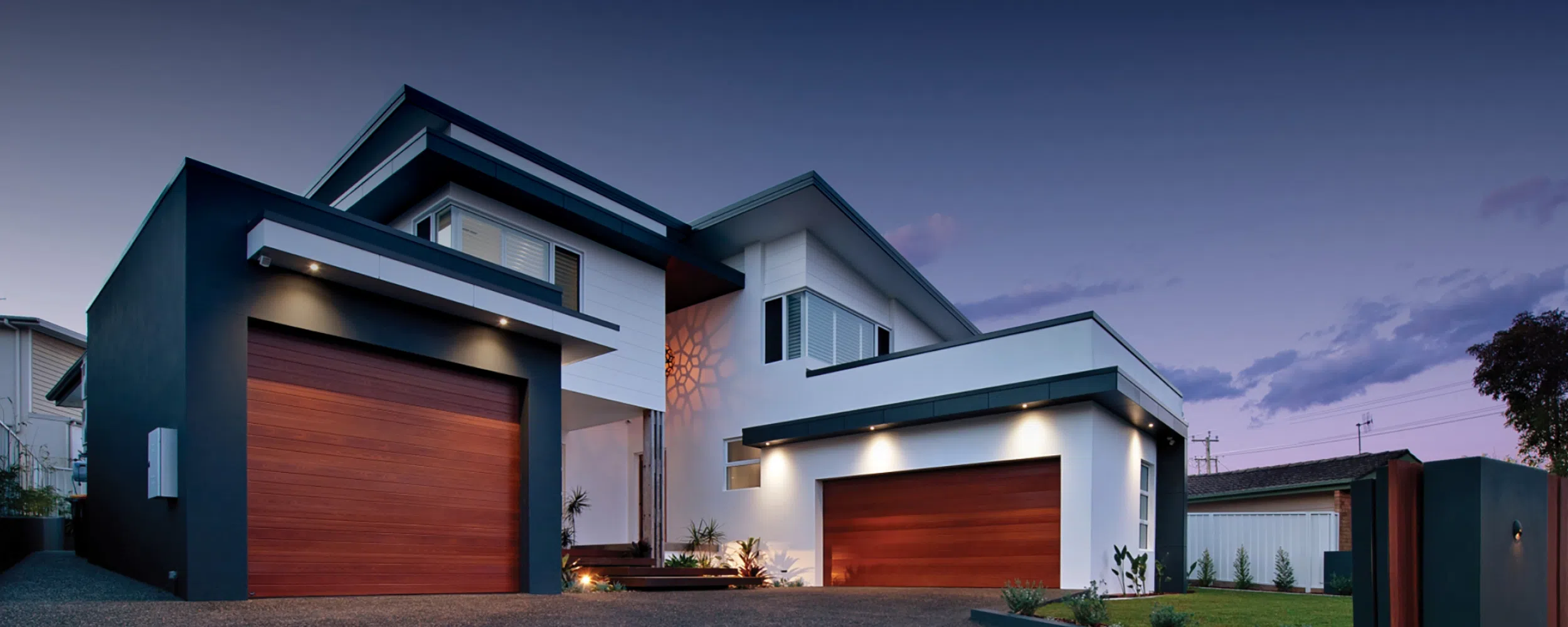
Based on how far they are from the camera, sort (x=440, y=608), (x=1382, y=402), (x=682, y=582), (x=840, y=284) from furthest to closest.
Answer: (x=1382, y=402) → (x=840, y=284) → (x=682, y=582) → (x=440, y=608)

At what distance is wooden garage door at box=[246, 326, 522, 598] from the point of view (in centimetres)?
731

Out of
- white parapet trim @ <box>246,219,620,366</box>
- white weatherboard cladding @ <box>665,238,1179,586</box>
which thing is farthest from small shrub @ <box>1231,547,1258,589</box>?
white parapet trim @ <box>246,219,620,366</box>

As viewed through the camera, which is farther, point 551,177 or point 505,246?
point 551,177

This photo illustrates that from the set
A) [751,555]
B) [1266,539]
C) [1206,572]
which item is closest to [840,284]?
[751,555]

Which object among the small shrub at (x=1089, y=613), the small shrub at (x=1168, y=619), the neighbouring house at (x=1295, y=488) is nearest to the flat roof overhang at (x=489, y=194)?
the small shrub at (x=1089, y=613)

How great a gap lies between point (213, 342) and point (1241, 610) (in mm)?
10336

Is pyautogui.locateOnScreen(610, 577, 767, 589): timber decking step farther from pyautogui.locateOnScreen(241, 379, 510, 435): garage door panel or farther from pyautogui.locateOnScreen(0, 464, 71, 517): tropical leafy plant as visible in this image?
pyautogui.locateOnScreen(0, 464, 71, 517): tropical leafy plant

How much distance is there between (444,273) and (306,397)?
166 centimetres

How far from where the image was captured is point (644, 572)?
40.8 ft

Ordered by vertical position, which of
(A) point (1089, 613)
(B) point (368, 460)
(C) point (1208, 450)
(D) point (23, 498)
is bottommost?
(C) point (1208, 450)

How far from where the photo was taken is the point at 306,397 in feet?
25.0

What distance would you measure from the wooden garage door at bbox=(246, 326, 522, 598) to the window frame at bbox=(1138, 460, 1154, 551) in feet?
31.8

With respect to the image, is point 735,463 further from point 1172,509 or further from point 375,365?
point 375,365

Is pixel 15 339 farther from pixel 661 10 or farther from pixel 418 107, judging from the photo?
pixel 661 10
